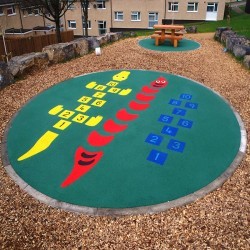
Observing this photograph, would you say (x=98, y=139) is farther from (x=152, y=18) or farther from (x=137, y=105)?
(x=152, y=18)

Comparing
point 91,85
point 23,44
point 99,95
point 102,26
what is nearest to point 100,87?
point 91,85

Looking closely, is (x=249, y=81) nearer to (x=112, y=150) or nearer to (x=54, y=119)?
(x=112, y=150)

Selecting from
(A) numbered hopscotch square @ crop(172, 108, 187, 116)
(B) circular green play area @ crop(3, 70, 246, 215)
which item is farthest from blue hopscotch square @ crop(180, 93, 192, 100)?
(A) numbered hopscotch square @ crop(172, 108, 187, 116)

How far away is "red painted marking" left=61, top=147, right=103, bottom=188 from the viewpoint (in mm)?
6453

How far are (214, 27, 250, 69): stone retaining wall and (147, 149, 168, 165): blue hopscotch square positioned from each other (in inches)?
335

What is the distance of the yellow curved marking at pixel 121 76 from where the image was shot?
12.2 m

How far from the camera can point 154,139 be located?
7844 millimetres

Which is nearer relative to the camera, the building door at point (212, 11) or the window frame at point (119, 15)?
the building door at point (212, 11)

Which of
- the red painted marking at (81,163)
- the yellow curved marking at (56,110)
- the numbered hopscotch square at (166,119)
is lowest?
the red painted marking at (81,163)

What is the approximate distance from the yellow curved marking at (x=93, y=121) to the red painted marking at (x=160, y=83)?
3580mm

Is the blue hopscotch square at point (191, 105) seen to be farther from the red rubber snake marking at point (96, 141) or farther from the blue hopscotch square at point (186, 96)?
the red rubber snake marking at point (96, 141)

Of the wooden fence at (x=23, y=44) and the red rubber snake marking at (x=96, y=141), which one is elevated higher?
the wooden fence at (x=23, y=44)

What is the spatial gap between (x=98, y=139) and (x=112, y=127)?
2.61 feet

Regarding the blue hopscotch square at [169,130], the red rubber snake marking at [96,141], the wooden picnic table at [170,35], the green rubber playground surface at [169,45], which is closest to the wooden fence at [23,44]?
the green rubber playground surface at [169,45]
